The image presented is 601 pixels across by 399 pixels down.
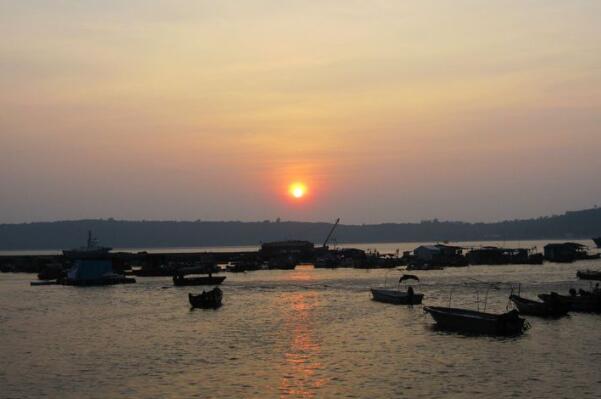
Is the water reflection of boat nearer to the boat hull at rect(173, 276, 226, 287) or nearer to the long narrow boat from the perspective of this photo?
the boat hull at rect(173, 276, 226, 287)

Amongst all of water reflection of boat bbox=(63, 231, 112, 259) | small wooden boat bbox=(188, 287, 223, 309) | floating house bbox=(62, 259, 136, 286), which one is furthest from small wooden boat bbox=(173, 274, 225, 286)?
water reflection of boat bbox=(63, 231, 112, 259)

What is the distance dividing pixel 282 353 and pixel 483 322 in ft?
51.5

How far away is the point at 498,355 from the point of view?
46.9m

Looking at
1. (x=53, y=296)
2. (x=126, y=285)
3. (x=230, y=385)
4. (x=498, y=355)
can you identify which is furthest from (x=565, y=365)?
(x=126, y=285)

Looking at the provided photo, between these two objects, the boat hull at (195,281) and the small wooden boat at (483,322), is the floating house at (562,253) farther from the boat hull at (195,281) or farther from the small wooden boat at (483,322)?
the small wooden boat at (483,322)

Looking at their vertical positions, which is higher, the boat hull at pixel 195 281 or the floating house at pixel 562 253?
the floating house at pixel 562 253

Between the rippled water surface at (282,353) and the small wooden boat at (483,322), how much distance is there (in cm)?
109

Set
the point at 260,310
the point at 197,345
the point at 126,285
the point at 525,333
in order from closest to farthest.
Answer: the point at 197,345, the point at 525,333, the point at 260,310, the point at 126,285

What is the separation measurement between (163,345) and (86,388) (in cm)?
1389

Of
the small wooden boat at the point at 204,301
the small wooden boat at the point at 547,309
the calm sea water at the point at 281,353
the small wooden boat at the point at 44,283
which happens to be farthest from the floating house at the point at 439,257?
the small wooden boat at the point at 547,309

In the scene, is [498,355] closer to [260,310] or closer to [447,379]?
[447,379]

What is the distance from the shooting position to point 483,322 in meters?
55.4

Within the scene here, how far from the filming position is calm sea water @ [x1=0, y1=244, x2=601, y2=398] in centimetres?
3825

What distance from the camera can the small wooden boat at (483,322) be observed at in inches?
2152
